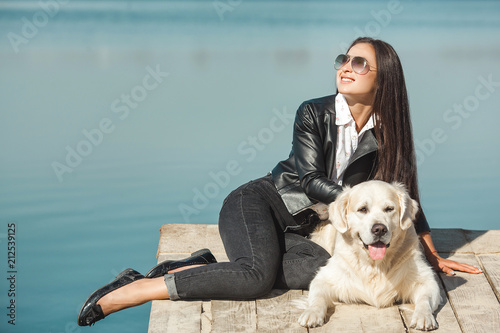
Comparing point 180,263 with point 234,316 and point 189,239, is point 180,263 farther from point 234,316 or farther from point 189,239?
point 189,239

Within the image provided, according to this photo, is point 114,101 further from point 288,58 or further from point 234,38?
point 234,38

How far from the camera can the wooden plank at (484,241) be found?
4.64 meters

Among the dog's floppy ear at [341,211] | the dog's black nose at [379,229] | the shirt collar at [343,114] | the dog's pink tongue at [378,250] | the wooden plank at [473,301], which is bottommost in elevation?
the wooden plank at [473,301]

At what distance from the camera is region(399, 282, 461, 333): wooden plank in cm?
341

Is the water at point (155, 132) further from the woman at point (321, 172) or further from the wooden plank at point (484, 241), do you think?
the wooden plank at point (484, 241)

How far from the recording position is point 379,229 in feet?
11.3

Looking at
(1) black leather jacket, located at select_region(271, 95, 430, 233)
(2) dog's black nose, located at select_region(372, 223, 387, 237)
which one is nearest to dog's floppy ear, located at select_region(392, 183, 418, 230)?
(2) dog's black nose, located at select_region(372, 223, 387, 237)

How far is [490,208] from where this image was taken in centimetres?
646

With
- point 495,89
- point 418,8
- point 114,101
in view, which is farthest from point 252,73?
point 418,8

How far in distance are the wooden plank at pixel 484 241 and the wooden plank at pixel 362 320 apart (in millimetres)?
1279

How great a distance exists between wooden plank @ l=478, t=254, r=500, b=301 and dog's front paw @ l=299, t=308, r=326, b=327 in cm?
108

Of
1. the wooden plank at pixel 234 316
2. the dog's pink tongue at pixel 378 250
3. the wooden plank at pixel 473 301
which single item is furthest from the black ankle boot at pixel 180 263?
the wooden plank at pixel 473 301

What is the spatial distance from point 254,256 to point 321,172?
644mm

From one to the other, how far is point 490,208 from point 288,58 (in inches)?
253
